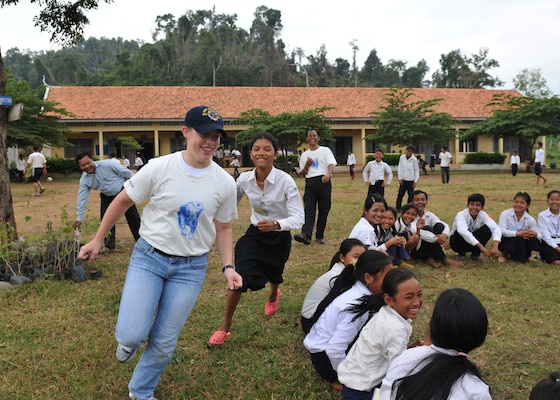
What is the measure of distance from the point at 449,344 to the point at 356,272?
3.86ft

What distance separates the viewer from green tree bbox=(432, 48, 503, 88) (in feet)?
164

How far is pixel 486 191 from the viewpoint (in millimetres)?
14797

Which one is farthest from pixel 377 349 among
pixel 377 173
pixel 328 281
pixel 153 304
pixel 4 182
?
pixel 377 173

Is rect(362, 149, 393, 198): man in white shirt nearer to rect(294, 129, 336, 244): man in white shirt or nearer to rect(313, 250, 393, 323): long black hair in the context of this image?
rect(294, 129, 336, 244): man in white shirt

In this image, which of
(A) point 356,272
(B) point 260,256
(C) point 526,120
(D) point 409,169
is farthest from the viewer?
(C) point 526,120

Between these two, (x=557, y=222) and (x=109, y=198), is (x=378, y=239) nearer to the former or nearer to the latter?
(x=557, y=222)

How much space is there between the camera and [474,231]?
6258 millimetres

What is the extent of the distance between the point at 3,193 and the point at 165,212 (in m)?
4.12

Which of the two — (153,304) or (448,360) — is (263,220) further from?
(448,360)

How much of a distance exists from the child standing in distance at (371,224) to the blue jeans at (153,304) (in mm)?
2286

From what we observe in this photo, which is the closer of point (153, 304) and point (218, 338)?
point (153, 304)

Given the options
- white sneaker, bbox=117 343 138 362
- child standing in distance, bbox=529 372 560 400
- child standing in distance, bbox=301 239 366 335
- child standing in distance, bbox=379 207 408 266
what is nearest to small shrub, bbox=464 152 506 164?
child standing in distance, bbox=379 207 408 266

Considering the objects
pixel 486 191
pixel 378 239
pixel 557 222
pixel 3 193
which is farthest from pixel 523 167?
pixel 3 193

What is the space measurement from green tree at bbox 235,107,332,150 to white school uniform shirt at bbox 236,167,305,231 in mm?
19991
